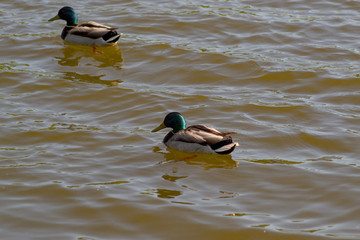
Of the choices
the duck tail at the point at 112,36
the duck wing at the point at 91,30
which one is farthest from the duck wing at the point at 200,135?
the duck wing at the point at 91,30

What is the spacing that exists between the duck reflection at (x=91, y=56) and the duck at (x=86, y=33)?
0.45 feet

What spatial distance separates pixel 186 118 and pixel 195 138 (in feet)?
4.26

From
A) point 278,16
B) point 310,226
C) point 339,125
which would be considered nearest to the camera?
point 310,226

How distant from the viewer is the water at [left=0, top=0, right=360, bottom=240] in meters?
7.93

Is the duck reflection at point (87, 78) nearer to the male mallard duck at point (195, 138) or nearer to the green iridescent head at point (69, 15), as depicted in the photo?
the green iridescent head at point (69, 15)

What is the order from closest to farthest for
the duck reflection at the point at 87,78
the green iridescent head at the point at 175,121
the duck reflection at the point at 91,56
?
the green iridescent head at the point at 175,121
the duck reflection at the point at 87,78
the duck reflection at the point at 91,56

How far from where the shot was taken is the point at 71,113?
36.5 ft

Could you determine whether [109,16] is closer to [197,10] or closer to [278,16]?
[197,10]

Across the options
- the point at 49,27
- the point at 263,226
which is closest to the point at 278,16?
the point at 49,27

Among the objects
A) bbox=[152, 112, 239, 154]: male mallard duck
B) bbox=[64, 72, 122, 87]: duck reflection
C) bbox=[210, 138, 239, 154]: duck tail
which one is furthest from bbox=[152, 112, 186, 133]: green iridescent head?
bbox=[64, 72, 122, 87]: duck reflection

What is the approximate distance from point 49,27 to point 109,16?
135 cm

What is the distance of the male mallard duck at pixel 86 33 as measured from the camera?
46.5 ft

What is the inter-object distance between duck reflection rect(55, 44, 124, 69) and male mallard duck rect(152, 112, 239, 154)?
11.6 ft

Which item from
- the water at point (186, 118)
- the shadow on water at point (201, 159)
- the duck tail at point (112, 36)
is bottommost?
the shadow on water at point (201, 159)
